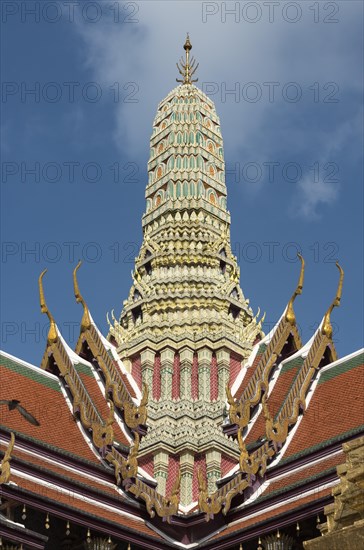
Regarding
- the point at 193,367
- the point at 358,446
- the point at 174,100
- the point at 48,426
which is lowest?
the point at 358,446

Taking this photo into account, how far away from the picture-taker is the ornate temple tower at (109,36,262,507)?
22.3 m

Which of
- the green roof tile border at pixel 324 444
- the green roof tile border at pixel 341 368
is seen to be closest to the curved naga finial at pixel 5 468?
the green roof tile border at pixel 324 444

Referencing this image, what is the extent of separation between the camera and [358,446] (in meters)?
12.2

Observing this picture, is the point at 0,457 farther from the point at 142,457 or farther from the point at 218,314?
the point at 218,314

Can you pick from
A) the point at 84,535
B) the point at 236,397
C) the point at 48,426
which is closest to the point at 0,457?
the point at 84,535

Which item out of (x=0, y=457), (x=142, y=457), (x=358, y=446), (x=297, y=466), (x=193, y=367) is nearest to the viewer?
(x=358, y=446)

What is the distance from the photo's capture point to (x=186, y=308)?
24984mm

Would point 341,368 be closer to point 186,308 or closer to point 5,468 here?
point 186,308

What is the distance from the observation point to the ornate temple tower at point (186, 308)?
73.2 ft

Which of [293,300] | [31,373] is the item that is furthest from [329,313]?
[31,373]

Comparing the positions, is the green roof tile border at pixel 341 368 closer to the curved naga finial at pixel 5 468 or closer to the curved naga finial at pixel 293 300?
the curved naga finial at pixel 293 300

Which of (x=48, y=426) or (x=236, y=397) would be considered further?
(x=236, y=397)

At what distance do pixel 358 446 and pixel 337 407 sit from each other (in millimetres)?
9388

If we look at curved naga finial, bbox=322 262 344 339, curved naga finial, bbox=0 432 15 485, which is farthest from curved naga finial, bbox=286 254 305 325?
curved naga finial, bbox=0 432 15 485
